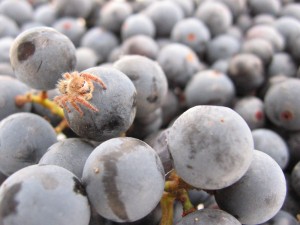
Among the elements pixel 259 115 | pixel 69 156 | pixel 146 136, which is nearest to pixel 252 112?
pixel 259 115

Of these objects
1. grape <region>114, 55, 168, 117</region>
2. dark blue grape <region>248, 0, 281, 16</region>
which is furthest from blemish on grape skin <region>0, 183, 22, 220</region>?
dark blue grape <region>248, 0, 281, 16</region>

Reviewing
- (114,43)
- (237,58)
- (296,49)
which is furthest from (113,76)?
(296,49)

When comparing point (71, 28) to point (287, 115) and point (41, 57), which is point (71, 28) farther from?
point (287, 115)

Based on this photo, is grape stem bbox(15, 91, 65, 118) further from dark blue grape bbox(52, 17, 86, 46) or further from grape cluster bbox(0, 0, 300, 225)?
dark blue grape bbox(52, 17, 86, 46)

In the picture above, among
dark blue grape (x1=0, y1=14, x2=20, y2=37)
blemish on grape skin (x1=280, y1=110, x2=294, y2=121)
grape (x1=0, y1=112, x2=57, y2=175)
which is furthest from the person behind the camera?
dark blue grape (x1=0, y1=14, x2=20, y2=37)

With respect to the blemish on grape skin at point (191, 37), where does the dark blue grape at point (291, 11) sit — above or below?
below

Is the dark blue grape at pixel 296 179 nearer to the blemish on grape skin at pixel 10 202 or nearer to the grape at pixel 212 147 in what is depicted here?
the grape at pixel 212 147

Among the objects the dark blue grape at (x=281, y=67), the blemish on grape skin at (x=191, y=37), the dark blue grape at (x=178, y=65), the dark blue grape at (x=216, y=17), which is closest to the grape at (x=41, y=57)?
the dark blue grape at (x=178, y=65)

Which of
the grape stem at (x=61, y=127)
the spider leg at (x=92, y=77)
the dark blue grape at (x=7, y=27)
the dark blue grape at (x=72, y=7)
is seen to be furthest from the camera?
the dark blue grape at (x=72, y=7)
